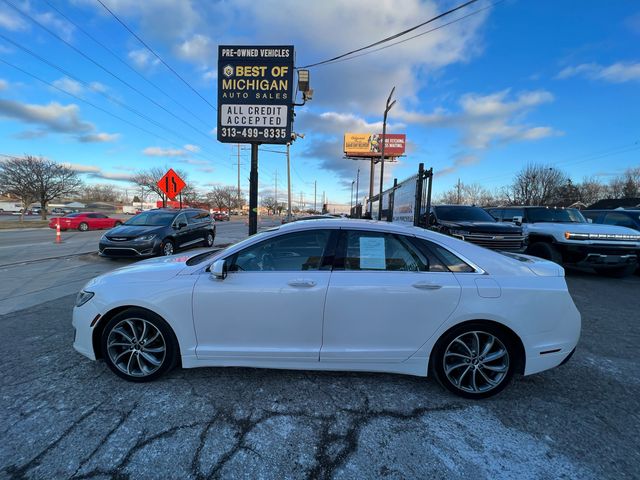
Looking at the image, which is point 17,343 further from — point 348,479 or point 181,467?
point 348,479

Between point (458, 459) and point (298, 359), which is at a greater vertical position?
point (298, 359)

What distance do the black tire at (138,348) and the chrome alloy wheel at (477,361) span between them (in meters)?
2.46

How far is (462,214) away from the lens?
30.2ft

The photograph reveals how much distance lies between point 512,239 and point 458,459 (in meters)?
7.05

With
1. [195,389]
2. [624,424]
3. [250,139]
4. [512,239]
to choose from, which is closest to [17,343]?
[195,389]

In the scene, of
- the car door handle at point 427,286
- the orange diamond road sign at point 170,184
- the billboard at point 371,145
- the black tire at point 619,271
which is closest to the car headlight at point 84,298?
the car door handle at point 427,286

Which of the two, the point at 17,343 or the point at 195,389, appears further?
the point at 17,343

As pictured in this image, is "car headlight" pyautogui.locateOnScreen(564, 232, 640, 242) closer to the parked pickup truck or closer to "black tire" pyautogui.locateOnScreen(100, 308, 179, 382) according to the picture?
the parked pickup truck

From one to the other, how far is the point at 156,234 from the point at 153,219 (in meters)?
1.24

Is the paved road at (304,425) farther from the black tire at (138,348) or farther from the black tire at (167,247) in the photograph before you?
the black tire at (167,247)

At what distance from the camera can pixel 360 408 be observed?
8.55 feet

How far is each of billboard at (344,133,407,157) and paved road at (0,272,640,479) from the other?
2769 inches

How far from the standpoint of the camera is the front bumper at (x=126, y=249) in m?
8.98

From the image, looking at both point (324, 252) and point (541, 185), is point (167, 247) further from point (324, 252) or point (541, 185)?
point (541, 185)
